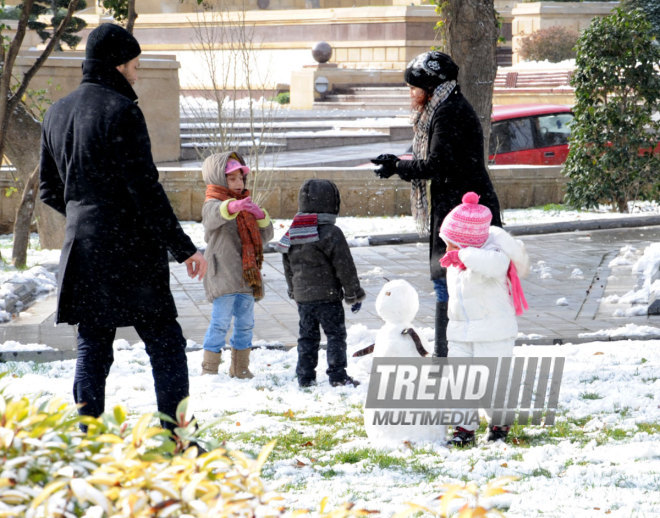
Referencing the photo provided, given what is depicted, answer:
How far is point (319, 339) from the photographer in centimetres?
594

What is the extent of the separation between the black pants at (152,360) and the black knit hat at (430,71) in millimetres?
2029

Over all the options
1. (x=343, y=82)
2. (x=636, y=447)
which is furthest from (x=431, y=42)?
(x=636, y=447)

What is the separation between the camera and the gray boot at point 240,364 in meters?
6.14

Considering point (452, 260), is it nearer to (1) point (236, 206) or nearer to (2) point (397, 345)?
(2) point (397, 345)

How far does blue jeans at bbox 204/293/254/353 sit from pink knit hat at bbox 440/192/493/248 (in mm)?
1911

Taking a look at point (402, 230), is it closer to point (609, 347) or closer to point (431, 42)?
point (609, 347)

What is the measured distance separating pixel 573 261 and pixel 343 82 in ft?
71.3

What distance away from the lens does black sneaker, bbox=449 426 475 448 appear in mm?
4574

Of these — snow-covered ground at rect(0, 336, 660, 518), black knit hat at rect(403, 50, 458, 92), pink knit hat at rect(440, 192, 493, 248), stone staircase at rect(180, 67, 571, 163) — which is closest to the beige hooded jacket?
snow-covered ground at rect(0, 336, 660, 518)

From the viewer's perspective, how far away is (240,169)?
6082 mm

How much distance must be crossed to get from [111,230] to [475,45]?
6.74m

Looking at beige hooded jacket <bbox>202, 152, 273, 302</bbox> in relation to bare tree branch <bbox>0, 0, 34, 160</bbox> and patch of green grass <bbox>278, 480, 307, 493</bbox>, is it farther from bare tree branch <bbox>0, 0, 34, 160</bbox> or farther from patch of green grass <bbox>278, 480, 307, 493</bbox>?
bare tree branch <bbox>0, 0, 34, 160</bbox>

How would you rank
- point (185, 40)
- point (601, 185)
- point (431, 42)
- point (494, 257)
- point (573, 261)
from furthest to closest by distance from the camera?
point (185, 40)
point (431, 42)
point (601, 185)
point (573, 261)
point (494, 257)

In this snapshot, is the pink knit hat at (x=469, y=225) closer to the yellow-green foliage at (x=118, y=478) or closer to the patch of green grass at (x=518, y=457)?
the patch of green grass at (x=518, y=457)
